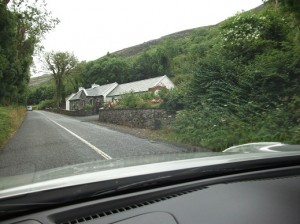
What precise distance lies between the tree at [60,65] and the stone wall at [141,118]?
60439 millimetres

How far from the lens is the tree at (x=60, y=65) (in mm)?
90625

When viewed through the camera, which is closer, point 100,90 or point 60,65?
point 100,90

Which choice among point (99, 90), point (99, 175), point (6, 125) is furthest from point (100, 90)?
point (99, 175)

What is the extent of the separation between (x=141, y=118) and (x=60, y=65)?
2812 inches

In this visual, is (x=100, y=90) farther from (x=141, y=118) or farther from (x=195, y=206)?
(x=195, y=206)

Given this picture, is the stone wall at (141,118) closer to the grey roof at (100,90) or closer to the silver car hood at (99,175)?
the silver car hood at (99,175)

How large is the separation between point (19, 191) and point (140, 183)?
0.68m

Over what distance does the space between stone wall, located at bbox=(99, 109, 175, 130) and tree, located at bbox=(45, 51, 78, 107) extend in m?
60.4

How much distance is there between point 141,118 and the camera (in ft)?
83.4

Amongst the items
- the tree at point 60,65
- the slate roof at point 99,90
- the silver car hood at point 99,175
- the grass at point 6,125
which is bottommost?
the grass at point 6,125

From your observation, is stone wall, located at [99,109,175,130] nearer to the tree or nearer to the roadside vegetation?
the roadside vegetation

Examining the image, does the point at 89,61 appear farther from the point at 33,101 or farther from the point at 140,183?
the point at 140,183

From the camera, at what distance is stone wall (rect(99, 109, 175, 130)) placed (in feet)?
73.5

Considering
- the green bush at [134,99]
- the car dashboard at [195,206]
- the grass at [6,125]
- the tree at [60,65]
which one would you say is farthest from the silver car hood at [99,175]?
the tree at [60,65]
